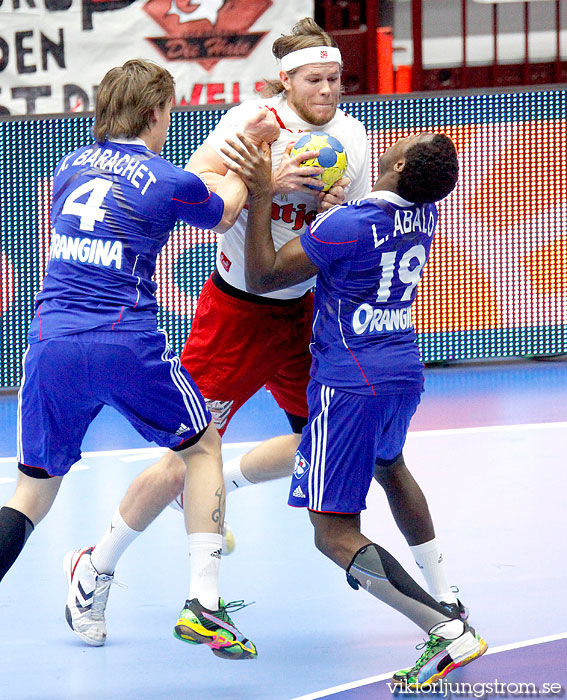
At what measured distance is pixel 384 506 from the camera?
591cm

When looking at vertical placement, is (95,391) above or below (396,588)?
above

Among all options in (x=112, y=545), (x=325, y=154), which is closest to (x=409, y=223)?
(x=325, y=154)

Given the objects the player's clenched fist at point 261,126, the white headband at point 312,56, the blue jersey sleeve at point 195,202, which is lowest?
the blue jersey sleeve at point 195,202

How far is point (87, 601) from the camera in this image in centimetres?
429

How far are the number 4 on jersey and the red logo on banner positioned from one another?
20.5 ft

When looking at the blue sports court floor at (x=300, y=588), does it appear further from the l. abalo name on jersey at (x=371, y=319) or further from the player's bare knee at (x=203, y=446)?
the l. abalo name on jersey at (x=371, y=319)

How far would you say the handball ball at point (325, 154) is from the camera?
4.16m

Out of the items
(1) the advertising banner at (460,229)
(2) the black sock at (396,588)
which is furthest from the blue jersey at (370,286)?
(1) the advertising banner at (460,229)

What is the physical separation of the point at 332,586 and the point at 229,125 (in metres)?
1.87

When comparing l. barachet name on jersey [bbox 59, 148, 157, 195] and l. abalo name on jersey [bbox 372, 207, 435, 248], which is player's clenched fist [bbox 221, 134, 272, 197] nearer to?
l. barachet name on jersey [bbox 59, 148, 157, 195]

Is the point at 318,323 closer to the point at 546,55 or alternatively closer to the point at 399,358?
the point at 399,358

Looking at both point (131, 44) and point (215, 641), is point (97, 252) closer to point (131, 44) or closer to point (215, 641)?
point (215, 641)

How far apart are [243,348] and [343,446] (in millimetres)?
917

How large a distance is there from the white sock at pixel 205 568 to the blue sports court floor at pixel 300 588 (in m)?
0.29
